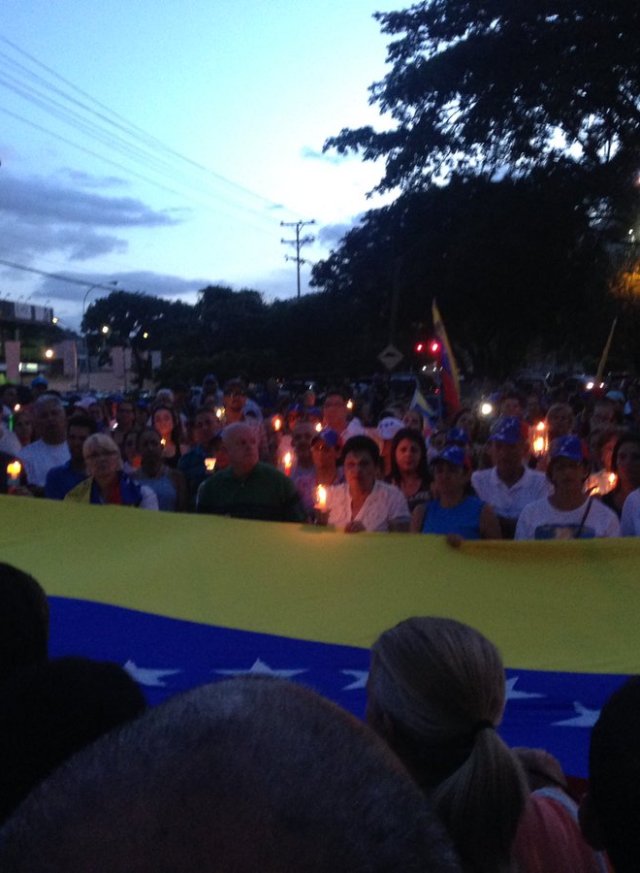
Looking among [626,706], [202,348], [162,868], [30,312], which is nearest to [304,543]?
[626,706]

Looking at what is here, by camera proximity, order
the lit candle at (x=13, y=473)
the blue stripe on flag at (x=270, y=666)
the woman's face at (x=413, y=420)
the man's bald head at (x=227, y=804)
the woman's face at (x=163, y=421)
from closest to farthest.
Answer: the man's bald head at (x=227, y=804), the blue stripe on flag at (x=270, y=666), the lit candle at (x=13, y=473), the woman's face at (x=163, y=421), the woman's face at (x=413, y=420)

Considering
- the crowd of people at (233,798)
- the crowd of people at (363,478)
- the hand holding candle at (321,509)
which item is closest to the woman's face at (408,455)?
the crowd of people at (363,478)

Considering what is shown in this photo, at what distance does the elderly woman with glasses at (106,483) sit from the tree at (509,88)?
2941 centimetres

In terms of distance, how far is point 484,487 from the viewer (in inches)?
273

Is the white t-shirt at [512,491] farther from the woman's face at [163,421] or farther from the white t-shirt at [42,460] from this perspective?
the woman's face at [163,421]

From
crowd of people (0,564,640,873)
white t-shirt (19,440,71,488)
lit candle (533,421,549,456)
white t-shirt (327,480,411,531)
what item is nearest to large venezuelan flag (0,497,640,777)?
white t-shirt (327,480,411,531)

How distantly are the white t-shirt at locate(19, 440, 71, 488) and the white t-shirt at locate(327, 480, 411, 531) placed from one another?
2.44 meters

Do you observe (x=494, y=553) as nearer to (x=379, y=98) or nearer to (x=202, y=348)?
(x=379, y=98)

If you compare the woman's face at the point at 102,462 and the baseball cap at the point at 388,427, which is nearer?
the woman's face at the point at 102,462

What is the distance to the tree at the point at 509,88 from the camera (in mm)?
32062

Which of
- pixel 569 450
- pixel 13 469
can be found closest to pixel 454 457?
Result: pixel 569 450

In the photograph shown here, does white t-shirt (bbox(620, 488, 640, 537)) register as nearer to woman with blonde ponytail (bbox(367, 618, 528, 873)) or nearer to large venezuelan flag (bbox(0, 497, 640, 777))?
large venezuelan flag (bbox(0, 497, 640, 777))

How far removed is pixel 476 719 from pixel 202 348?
59617 millimetres

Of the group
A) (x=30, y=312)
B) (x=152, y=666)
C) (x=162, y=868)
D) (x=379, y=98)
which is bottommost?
(x=152, y=666)
